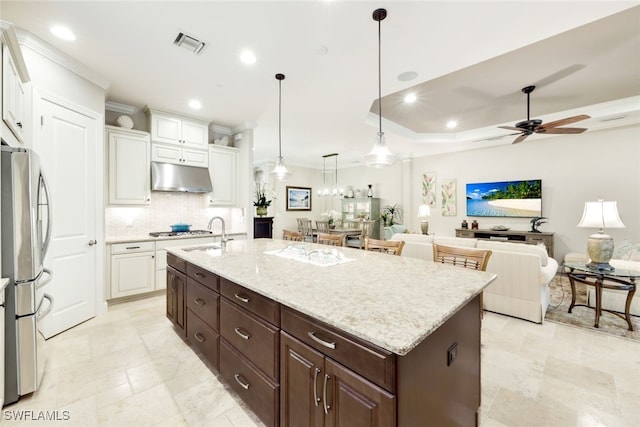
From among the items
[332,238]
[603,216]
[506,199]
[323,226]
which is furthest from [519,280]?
[323,226]

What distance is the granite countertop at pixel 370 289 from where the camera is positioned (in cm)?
94

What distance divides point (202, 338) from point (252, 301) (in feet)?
3.13

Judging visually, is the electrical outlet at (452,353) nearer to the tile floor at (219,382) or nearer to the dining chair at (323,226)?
the tile floor at (219,382)

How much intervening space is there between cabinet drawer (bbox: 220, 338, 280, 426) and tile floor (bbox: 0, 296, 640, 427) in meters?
0.18

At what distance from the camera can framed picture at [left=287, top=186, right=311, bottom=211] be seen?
8258 mm

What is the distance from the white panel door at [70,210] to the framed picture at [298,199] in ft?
17.9

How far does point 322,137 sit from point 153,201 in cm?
337

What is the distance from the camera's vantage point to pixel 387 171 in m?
7.88

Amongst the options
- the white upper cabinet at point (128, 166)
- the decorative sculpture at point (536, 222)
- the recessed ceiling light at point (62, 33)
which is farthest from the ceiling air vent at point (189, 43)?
the decorative sculpture at point (536, 222)

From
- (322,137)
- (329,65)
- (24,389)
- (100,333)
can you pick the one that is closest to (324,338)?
(24,389)

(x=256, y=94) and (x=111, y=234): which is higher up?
(x=256, y=94)

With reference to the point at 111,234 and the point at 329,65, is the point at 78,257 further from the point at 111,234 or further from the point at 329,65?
the point at 329,65

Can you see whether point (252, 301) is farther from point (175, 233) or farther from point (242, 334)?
point (175, 233)

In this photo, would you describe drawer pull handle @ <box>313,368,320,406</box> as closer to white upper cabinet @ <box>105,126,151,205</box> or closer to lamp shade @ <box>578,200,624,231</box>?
lamp shade @ <box>578,200,624,231</box>
